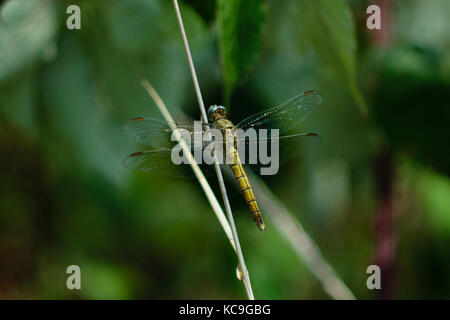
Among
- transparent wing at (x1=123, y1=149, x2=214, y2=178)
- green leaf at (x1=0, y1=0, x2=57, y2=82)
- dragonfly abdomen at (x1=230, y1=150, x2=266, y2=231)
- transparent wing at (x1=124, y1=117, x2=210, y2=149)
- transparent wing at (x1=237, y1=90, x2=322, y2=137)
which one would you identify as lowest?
dragonfly abdomen at (x1=230, y1=150, x2=266, y2=231)

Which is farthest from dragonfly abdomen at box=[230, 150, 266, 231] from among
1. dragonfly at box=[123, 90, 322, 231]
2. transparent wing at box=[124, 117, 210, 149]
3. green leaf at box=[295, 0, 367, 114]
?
green leaf at box=[295, 0, 367, 114]

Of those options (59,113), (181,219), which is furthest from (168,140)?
(181,219)

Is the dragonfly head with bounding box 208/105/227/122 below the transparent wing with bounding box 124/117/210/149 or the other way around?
the other way around

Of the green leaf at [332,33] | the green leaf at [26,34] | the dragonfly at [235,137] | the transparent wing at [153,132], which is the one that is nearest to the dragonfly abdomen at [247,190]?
the dragonfly at [235,137]

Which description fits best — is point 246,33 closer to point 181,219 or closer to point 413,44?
Result: point 413,44

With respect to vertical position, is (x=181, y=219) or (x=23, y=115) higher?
(x=23, y=115)

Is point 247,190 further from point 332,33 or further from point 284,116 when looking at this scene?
point 332,33

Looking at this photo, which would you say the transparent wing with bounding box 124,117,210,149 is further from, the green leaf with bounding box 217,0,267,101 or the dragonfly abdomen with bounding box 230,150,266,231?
the green leaf with bounding box 217,0,267,101

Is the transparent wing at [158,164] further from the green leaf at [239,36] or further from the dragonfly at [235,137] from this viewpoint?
the green leaf at [239,36]
